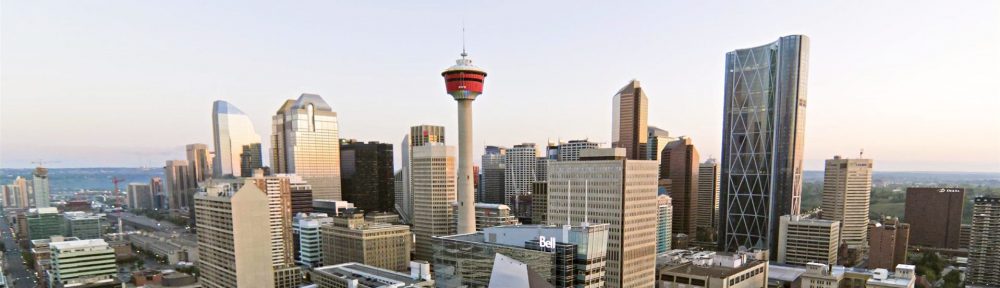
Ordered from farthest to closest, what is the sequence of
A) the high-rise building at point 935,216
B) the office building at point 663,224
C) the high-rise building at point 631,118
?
the high-rise building at point 631,118 < the high-rise building at point 935,216 < the office building at point 663,224

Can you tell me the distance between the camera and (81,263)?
80062 mm

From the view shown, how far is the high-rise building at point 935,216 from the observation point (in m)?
106

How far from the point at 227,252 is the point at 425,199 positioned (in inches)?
2352

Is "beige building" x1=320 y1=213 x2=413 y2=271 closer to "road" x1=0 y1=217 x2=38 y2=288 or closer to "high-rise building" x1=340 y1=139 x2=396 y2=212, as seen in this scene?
"road" x1=0 y1=217 x2=38 y2=288

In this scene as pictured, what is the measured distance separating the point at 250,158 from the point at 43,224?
8316 centimetres

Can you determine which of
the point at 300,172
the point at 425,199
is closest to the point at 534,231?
the point at 425,199

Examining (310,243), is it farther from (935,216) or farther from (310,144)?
(935,216)

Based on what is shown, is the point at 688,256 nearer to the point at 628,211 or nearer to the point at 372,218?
the point at 628,211

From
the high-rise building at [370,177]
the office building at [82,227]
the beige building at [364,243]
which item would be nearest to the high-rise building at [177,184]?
the office building at [82,227]

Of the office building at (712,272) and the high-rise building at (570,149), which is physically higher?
the high-rise building at (570,149)

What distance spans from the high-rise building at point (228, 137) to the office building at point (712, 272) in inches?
7073

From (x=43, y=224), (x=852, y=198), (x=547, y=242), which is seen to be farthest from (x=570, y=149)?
(x=43, y=224)

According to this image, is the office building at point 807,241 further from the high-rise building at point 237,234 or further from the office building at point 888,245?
the high-rise building at point 237,234

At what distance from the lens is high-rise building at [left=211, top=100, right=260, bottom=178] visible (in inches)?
7343
